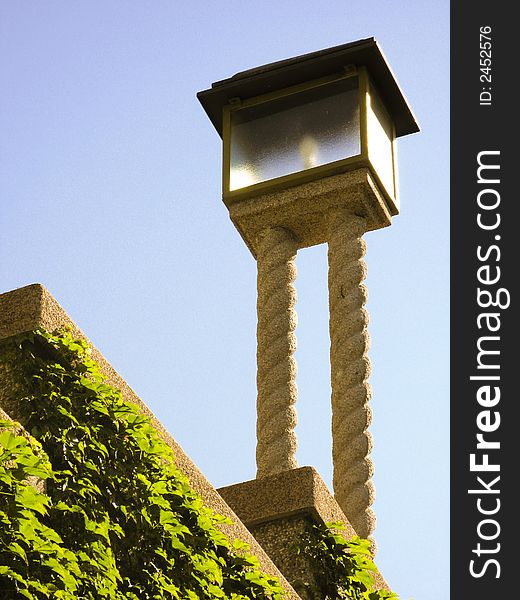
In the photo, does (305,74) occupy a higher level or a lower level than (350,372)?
higher

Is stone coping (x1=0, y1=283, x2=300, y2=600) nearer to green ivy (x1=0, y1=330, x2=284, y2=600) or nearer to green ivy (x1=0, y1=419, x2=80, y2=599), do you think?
green ivy (x1=0, y1=330, x2=284, y2=600)

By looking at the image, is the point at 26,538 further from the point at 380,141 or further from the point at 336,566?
the point at 380,141

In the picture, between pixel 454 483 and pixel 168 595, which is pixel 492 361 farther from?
pixel 168 595

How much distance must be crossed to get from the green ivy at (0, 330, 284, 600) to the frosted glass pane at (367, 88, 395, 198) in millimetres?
4168

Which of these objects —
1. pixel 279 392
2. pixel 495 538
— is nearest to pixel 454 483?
pixel 495 538

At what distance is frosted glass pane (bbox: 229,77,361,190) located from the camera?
31.1 ft

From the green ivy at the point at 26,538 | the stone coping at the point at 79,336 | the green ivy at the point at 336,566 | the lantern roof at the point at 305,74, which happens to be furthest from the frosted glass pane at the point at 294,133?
the green ivy at the point at 26,538

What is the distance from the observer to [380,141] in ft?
32.2

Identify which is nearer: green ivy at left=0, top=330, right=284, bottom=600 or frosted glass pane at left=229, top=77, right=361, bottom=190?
green ivy at left=0, top=330, right=284, bottom=600

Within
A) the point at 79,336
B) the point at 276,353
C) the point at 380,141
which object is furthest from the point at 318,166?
the point at 79,336

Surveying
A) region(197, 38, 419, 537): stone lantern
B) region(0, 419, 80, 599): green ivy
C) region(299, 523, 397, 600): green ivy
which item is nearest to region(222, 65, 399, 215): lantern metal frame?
region(197, 38, 419, 537): stone lantern

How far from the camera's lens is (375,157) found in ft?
31.2

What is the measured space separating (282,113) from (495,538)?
3669 millimetres

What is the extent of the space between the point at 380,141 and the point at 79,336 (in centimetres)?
471
